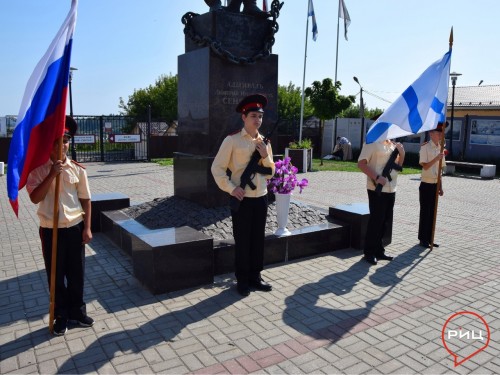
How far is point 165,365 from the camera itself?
3236mm

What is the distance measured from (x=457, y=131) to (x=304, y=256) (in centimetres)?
1892

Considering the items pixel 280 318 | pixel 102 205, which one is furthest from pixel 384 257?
pixel 102 205

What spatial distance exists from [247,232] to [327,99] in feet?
51.4

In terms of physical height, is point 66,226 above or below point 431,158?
below

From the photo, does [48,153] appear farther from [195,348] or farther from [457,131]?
[457,131]

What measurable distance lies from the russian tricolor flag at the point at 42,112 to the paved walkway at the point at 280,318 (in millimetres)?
1259

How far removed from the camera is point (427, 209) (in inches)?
255

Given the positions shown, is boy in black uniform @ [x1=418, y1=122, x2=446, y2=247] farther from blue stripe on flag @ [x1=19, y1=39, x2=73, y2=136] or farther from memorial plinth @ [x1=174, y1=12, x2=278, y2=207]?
A: blue stripe on flag @ [x1=19, y1=39, x2=73, y2=136]

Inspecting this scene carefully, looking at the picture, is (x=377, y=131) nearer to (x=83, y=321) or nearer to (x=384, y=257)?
(x=384, y=257)

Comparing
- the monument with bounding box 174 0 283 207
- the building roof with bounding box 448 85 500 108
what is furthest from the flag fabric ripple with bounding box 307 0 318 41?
the monument with bounding box 174 0 283 207

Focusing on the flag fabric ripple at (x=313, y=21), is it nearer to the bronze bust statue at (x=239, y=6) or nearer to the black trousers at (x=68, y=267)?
the bronze bust statue at (x=239, y=6)

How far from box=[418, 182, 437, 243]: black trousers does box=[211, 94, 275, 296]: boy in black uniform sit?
9.91 ft

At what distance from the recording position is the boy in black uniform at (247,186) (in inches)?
174

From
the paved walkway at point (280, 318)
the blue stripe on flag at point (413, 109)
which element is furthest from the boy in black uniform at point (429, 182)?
the blue stripe on flag at point (413, 109)
